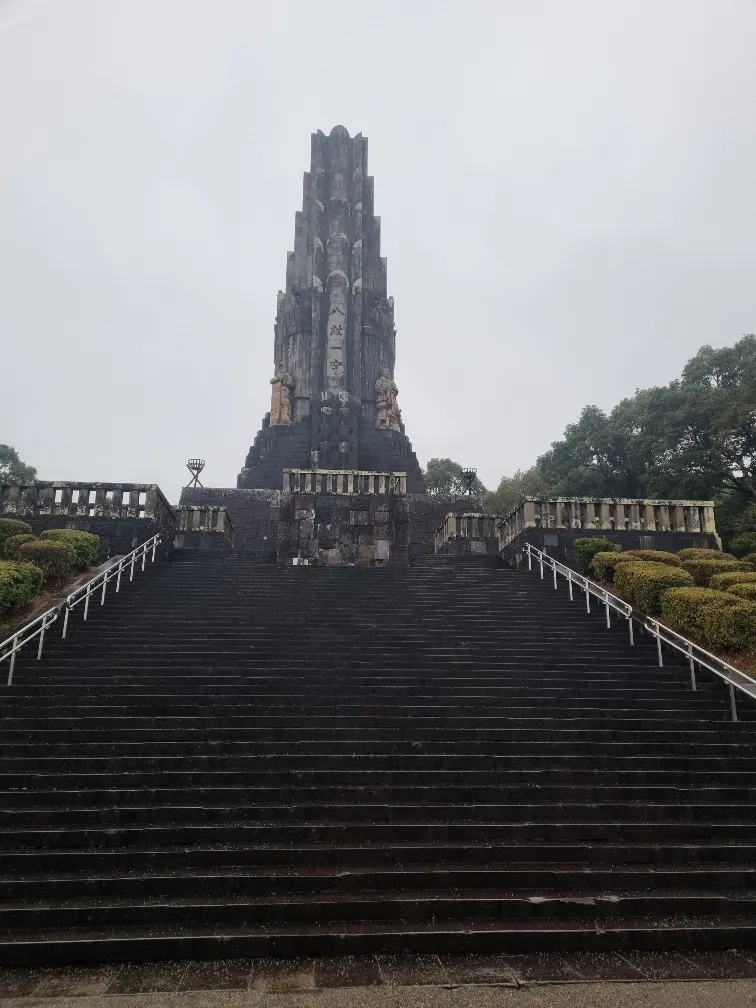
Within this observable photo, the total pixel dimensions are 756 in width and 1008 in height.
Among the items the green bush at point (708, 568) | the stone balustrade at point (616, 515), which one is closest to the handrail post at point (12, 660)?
the green bush at point (708, 568)

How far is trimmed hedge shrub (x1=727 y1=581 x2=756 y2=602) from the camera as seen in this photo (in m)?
12.1

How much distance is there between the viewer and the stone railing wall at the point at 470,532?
2331 centimetres

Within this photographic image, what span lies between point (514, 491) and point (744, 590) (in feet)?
95.7

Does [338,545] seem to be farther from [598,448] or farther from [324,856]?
[598,448]

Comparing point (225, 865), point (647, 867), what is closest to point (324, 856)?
point (225, 865)

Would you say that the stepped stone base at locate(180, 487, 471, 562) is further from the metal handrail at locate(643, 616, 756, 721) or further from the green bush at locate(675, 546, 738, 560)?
the metal handrail at locate(643, 616, 756, 721)

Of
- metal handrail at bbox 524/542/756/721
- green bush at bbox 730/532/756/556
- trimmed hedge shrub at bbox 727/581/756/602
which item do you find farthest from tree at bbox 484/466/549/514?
trimmed hedge shrub at bbox 727/581/756/602

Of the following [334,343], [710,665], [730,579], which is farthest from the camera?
[334,343]

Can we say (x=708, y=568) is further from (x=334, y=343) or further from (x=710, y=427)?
(x=334, y=343)

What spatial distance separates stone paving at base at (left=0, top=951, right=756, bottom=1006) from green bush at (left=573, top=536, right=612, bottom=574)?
485 inches

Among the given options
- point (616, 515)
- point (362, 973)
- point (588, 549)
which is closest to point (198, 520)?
point (588, 549)

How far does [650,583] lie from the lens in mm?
13070

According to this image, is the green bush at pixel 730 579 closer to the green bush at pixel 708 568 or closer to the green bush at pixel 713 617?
the green bush at pixel 708 568

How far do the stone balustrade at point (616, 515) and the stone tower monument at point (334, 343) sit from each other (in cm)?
1412
